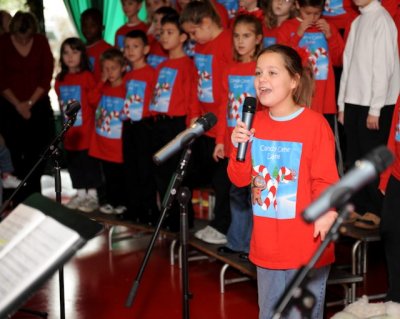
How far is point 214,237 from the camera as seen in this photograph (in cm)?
453

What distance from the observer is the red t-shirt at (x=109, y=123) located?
17.7 ft

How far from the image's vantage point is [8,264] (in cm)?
184

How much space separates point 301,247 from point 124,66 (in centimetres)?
312

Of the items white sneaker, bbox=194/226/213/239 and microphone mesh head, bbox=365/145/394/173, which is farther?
white sneaker, bbox=194/226/213/239

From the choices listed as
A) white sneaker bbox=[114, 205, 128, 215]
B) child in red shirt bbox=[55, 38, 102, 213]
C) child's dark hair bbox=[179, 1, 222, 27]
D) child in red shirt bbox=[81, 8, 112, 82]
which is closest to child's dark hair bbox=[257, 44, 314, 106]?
child's dark hair bbox=[179, 1, 222, 27]

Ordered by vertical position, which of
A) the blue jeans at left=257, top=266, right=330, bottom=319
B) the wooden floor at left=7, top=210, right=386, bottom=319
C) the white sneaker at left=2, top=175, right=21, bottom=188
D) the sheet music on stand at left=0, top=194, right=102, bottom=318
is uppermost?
the sheet music on stand at left=0, top=194, right=102, bottom=318

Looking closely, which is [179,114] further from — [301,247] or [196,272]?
[301,247]

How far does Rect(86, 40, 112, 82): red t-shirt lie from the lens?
19.5 ft

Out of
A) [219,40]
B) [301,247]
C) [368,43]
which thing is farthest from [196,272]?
[301,247]

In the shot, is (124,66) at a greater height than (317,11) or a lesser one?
lesser

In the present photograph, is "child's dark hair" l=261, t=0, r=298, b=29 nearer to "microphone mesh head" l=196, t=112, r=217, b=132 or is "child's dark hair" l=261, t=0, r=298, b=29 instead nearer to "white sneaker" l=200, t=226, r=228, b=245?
"white sneaker" l=200, t=226, r=228, b=245

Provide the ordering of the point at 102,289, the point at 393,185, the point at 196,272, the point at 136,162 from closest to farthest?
the point at 393,185 → the point at 102,289 → the point at 196,272 → the point at 136,162

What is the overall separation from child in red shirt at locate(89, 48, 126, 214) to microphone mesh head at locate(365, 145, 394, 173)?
3835 millimetres

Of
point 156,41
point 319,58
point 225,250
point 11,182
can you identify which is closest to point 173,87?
point 156,41
